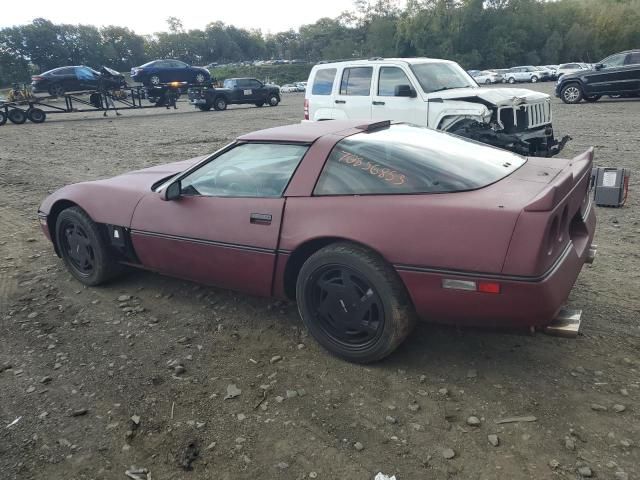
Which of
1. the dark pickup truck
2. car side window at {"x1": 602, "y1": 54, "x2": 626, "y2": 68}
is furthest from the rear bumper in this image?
the dark pickup truck

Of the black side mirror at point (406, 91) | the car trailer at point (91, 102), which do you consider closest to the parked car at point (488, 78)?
the car trailer at point (91, 102)

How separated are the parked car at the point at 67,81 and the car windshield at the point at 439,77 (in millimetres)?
17868

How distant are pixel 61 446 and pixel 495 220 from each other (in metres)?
2.36

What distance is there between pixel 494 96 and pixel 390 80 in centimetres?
170

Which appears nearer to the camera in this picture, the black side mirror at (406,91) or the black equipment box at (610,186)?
the black equipment box at (610,186)

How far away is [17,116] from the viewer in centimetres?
1948

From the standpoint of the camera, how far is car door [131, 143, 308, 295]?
3.06m

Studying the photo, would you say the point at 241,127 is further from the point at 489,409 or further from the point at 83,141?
the point at 489,409

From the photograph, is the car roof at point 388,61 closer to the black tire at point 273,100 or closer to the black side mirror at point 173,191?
the black side mirror at point 173,191

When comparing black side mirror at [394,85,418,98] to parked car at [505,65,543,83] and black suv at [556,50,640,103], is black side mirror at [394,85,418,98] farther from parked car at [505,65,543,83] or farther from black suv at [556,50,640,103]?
parked car at [505,65,543,83]

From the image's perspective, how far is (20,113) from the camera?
19.5m

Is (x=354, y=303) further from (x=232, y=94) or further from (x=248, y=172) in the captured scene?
(x=232, y=94)

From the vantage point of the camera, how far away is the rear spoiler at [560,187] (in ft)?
7.49

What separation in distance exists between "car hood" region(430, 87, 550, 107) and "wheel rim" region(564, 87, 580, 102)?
11962 mm
